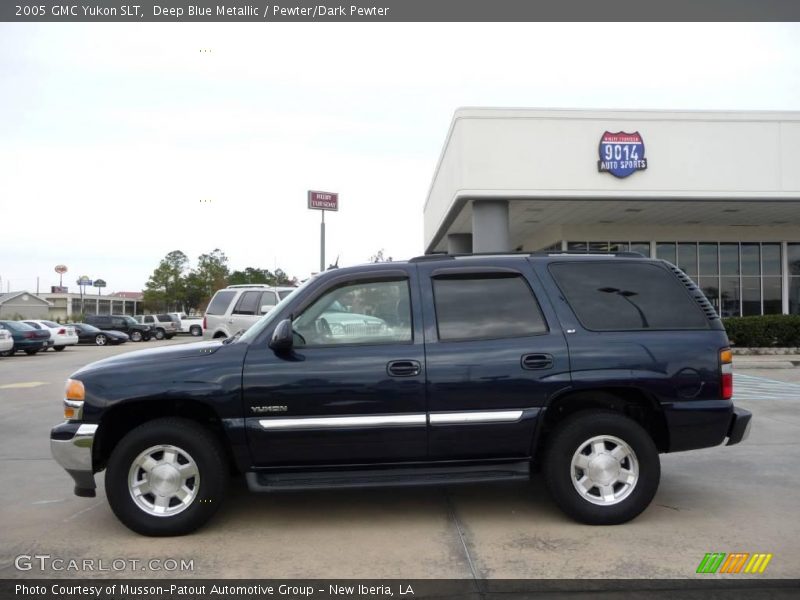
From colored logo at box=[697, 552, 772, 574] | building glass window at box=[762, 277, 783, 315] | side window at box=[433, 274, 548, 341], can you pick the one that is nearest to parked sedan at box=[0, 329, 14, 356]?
side window at box=[433, 274, 548, 341]

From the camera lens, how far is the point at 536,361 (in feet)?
15.5

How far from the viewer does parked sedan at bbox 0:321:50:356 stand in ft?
85.9

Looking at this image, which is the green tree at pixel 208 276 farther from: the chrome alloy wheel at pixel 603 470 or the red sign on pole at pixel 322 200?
the chrome alloy wheel at pixel 603 470

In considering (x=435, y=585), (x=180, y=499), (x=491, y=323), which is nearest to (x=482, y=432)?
(x=491, y=323)

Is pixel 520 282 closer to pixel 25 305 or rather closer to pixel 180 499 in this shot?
pixel 180 499

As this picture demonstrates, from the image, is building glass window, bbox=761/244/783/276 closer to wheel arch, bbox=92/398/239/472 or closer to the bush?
the bush

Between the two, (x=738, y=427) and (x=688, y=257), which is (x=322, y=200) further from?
(x=738, y=427)

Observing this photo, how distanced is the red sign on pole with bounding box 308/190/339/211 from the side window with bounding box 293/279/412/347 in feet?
50.5

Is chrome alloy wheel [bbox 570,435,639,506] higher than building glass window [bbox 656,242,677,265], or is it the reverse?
building glass window [bbox 656,242,677,265]

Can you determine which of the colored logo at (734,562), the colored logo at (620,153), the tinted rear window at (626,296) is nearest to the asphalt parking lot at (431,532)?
the colored logo at (734,562)

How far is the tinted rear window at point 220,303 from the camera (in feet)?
51.7

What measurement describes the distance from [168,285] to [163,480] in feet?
243
